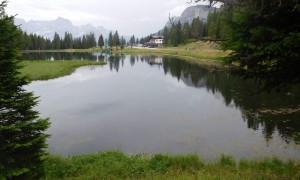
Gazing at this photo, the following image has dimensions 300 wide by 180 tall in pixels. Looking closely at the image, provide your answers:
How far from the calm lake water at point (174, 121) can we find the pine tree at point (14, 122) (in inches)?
364

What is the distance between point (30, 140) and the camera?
12148 mm

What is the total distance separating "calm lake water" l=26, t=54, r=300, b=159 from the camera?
71.4 ft

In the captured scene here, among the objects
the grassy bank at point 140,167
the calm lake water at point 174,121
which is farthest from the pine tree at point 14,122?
the calm lake water at point 174,121

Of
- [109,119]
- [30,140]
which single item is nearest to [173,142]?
[109,119]

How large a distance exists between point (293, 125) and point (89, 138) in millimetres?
17660

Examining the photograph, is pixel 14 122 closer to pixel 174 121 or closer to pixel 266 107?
pixel 174 121

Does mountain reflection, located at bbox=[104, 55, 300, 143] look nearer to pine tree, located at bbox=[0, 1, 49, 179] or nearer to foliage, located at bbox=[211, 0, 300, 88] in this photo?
foliage, located at bbox=[211, 0, 300, 88]

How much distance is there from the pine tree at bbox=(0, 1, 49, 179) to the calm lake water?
9251 millimetres

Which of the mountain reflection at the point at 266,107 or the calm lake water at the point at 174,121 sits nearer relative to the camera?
the calm lake water at the point at 174,121

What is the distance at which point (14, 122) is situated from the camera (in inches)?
475

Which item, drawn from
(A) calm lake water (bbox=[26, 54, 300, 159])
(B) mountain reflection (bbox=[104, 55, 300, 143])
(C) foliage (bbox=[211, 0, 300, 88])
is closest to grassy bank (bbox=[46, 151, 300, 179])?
(A) calm lake water (bbox=[26, 54, 300, 159])

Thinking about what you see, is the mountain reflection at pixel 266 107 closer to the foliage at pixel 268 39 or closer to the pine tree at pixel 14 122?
the foliage at pixel 268 39

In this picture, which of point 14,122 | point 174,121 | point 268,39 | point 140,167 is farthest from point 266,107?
point 14,122

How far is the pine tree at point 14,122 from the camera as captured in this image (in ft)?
37.3
